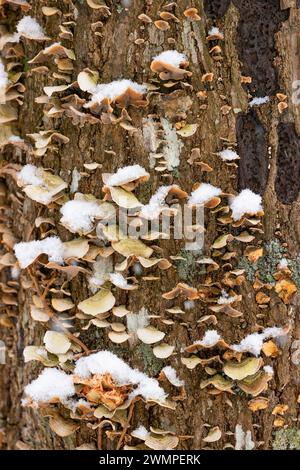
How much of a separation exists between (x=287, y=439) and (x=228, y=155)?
177 cm

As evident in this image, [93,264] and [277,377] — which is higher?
[93,264]

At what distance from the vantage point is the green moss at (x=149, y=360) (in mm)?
2992

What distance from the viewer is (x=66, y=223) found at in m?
2.96

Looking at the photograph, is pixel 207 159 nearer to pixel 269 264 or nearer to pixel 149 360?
pixel 269 264

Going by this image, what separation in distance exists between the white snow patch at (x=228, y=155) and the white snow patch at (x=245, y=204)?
209mm

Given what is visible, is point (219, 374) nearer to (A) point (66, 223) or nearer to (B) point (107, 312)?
(B) point (107, 312)

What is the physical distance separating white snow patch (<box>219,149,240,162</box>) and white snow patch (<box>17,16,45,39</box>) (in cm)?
132

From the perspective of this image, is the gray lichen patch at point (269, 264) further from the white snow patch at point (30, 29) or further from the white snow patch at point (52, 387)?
the white snow patch at point (30, 29)

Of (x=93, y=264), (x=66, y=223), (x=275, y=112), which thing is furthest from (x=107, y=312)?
(x=275, y=112)

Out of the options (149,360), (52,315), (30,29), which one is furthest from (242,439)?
(30,29)

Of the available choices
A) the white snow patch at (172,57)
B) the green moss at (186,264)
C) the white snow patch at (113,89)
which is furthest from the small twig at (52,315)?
the white snow patch at (172,57)

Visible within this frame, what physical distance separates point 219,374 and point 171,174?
1.22 metres

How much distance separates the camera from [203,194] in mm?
2928

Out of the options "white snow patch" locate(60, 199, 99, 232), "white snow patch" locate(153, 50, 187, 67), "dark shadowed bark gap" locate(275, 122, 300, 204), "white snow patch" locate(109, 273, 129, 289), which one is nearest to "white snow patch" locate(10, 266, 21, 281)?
"white snow patch" locate(60, 199, 99, 232)
